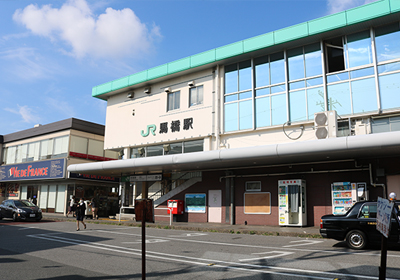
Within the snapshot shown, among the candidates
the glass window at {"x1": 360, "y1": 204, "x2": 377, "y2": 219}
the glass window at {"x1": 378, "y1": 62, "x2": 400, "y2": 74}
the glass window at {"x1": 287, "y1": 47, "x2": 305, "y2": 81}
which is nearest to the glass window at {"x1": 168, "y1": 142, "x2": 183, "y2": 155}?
the glass window at {"x1": 287, "y1": 47, "x2": 305, "y2": 81}

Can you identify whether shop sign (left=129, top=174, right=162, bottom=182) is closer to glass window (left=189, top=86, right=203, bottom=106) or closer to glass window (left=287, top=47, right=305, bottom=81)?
glass window (left=189, top=86, right=203, bottom=106)

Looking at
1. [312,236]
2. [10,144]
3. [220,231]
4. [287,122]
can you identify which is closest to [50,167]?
[10,144]

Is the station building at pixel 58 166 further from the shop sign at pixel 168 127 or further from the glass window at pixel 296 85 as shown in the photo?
the glass window at pixel 296 85

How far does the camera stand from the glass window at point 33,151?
35375 mm

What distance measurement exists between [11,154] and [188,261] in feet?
123

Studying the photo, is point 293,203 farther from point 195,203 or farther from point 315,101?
point 195,203

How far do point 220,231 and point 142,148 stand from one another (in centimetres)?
1146

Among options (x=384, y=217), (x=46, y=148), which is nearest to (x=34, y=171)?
(x=46, y=148)

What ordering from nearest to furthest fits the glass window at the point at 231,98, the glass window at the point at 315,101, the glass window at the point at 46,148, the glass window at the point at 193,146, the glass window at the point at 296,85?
the glass window at the point at 315,101, the glass window at the point at 296,85, the glass window at the point at 231,98, the glass window at the point at 193,146, the glass window at the point at 46,148

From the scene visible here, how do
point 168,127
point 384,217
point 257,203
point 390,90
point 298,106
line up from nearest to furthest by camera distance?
point 384,217, point 390,90, point 298,106, point 257,203, point 168,127

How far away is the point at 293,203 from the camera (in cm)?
1858

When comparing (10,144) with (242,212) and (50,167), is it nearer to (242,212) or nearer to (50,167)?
(50,167)

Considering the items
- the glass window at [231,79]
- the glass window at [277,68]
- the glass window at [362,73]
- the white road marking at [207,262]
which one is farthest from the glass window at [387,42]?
the white road marking at [207,262]

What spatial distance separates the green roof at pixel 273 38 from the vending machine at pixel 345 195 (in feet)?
27.7
